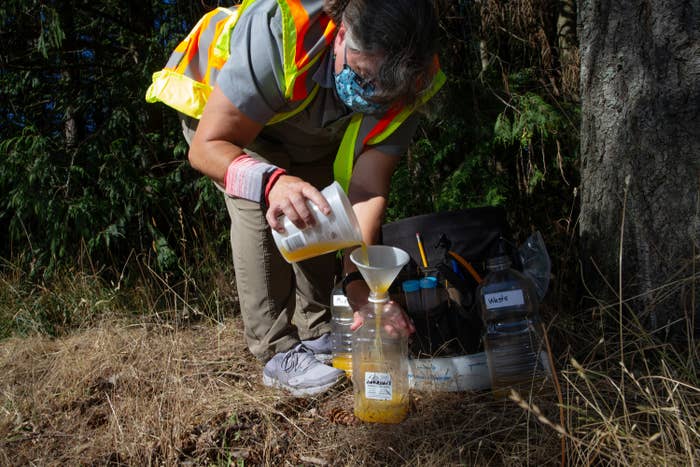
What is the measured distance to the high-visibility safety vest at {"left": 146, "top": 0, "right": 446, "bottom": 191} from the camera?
6.49ft

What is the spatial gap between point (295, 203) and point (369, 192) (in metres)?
0.66

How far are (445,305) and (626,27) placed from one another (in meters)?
1.32

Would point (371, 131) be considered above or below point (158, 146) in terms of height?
above

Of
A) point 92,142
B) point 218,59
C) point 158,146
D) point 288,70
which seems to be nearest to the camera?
point 288,70

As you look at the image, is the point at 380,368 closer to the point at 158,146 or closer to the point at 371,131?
the point at 371,131

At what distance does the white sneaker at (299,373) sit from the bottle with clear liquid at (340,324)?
256 millimetres

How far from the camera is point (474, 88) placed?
3.64 m

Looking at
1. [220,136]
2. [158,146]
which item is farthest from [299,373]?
[158,146]

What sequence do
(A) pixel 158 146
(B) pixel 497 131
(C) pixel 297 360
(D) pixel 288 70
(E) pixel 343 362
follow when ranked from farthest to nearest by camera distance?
(A) pixel 158 146
(B) pixel 497 131
(E) pixel 343 362
(C) pixel 297 360
(D) pixel 288 70

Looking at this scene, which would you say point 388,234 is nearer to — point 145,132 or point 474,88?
point 474,88

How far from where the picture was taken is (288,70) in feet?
6.55

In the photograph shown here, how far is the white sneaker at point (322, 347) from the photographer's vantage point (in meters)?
2.73

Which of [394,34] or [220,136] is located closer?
[394,34]


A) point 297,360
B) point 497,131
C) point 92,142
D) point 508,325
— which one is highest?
point 92,142
